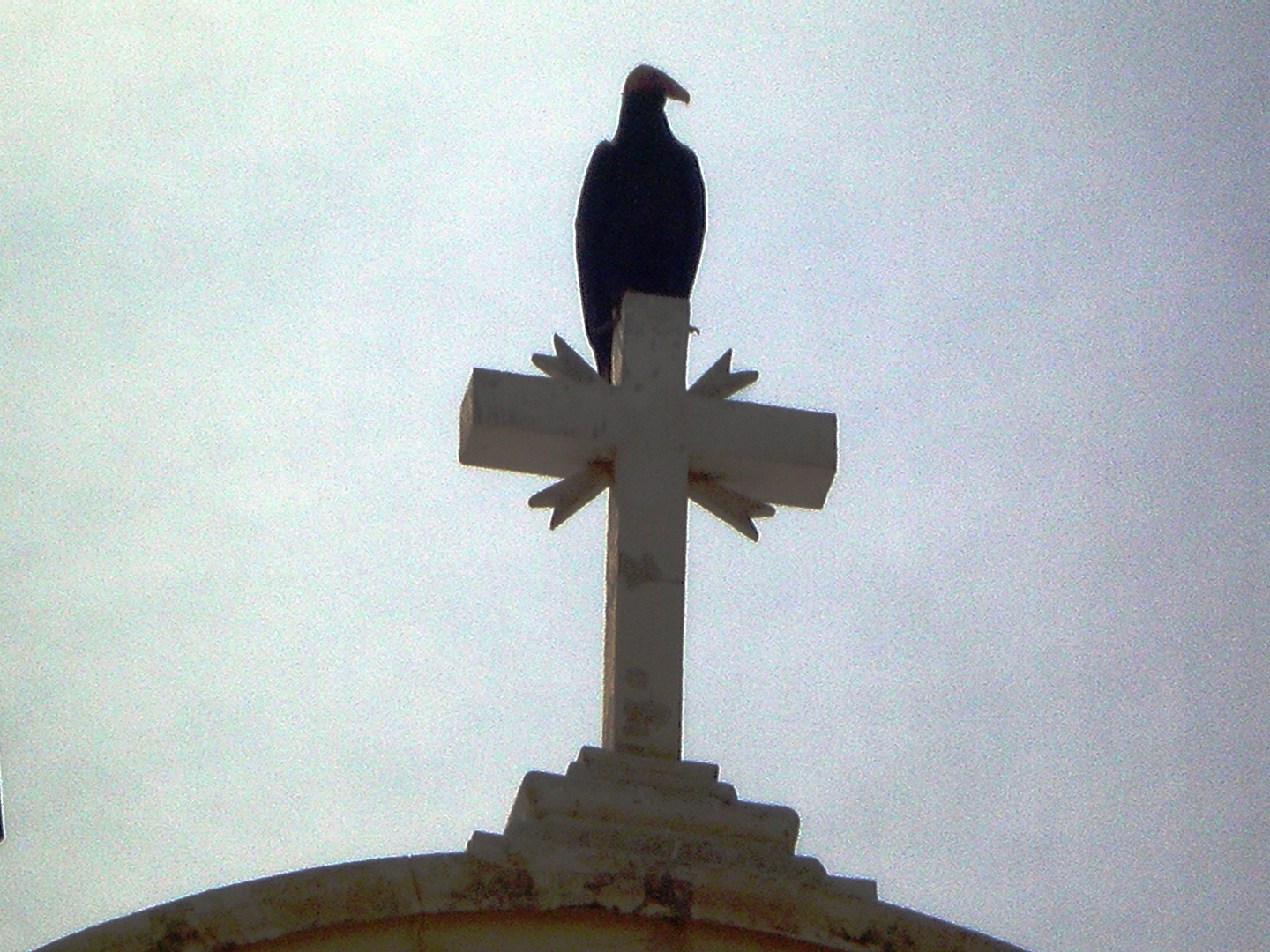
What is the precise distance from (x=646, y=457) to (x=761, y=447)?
322mm

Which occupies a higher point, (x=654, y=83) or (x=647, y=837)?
(x=654, y=83)

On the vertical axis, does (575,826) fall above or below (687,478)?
below

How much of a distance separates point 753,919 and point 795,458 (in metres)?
1.42

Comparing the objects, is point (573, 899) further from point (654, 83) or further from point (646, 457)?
point (654, 83)

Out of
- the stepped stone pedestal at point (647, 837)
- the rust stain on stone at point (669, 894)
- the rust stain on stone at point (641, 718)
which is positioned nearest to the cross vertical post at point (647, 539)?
the rust stain on stone at point (641, 718)

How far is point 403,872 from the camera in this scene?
454 centimetres

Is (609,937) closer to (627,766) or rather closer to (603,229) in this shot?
(627,766)

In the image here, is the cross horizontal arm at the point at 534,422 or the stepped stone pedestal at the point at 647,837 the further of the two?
the cross horizontal arm at the point at 534,422

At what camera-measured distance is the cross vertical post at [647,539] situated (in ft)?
17.3

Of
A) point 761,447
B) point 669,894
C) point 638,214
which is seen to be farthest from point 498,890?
point 638,214

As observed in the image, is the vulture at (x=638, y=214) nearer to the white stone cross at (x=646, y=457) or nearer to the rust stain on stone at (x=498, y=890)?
the white stone cross at (x=646, y=457)

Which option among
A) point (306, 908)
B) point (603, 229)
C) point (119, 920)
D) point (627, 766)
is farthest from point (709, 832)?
point (603, 229)

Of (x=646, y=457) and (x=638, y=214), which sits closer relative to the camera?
(x=646, y=457)

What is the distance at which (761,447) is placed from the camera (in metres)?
5.64
